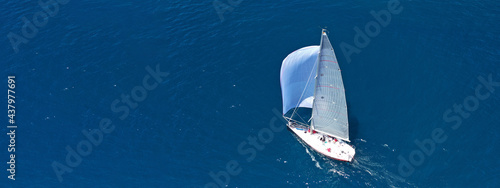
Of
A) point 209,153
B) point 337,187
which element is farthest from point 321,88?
point 209,153

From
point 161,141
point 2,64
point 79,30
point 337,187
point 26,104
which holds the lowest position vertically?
point 337,187

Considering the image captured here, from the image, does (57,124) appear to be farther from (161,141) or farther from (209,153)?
(209,153)

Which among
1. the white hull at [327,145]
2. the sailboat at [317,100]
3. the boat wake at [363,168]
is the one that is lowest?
the boat wake at [363,168]

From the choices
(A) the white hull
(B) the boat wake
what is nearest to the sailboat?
(A) the white hull

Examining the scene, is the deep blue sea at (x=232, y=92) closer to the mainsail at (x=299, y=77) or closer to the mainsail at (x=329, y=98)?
the mainsail at (x=329, y=98)

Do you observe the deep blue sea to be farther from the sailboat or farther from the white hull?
the sailboat

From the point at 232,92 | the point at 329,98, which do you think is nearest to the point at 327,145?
the point at 329,98

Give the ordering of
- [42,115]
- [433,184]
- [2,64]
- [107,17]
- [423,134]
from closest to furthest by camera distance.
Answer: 1. [433,184]
2. [423,134]
3. [42,115]
4. [2,64]
5. [107,17]

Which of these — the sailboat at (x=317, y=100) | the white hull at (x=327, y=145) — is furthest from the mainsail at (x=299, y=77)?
the white hull at (x=327, y=145)
